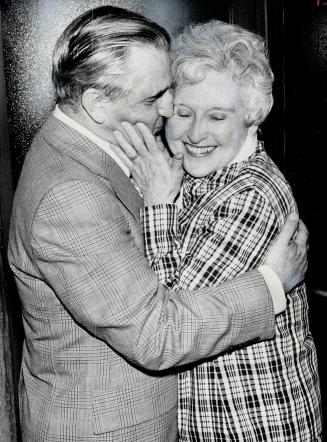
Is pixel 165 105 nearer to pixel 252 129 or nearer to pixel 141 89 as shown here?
pixel 141 89

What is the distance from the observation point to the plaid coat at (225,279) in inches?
72.2

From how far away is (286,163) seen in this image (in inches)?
123

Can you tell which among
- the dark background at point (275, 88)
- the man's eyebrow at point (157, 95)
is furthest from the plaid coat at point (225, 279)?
the dark background at point (275, 88)

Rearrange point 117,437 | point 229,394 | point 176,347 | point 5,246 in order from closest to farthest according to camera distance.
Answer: point 176,347
point 117,437
point 229,394
point 5,246

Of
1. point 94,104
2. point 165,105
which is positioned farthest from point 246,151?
point 94,104

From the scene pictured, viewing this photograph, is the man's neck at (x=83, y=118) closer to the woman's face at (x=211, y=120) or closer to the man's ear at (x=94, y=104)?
the man's ear at (x=94, y=104)

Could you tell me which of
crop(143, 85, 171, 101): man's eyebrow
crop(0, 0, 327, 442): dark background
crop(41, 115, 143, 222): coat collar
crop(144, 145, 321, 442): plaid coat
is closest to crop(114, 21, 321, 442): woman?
crop(144, 145, 321, 442): plaid coat

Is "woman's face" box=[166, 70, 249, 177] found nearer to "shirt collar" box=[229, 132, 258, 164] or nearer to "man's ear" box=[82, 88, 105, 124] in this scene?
"shirt collar" box=[229, 132, 258, 164]

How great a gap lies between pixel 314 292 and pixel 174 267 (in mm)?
1542

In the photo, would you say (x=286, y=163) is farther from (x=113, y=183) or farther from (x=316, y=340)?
(x=113, y=183)

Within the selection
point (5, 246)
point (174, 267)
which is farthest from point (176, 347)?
point (5, 246)

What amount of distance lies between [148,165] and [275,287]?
0.57 meters

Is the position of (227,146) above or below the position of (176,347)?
above

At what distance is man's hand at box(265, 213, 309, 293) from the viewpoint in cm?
186
